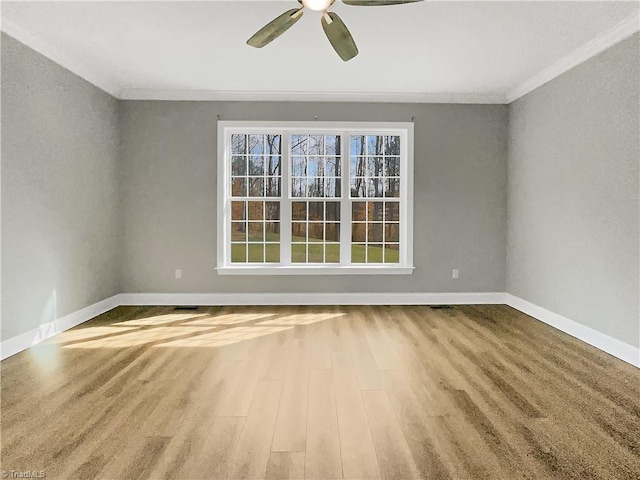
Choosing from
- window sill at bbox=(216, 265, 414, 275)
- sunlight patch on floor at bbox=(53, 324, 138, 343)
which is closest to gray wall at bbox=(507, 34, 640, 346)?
window sill at bbox=(216, 265, 414, 275)

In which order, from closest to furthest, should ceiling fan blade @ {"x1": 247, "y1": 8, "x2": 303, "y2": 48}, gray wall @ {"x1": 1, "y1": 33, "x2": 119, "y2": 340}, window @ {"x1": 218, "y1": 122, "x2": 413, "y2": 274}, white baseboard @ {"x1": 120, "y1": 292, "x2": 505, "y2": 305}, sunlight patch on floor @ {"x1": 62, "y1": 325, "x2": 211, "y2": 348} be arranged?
ceiling fan blade @ {"x1": 247, "y1": 8, "x2": 303, "y2": 48} → gray wall @ {"x1": 1, "y1": 33, "x2": 119, "y2": 340} → sunlight patch on floor @ {"x1": 62, "y1": 325, "x2": 211, "y2": 348} → white baseboard @ {"x1": 120, "y1": 292, "x2": 505, "y2": 305} → window @ {"x1": 218, "y1": 122, "x2": 413, "y2": 274}

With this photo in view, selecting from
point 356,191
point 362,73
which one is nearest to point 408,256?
point 356,191

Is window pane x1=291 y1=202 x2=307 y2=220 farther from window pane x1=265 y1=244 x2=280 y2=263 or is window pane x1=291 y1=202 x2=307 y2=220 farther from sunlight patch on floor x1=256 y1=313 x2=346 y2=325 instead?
sunlight patch on floor x1=256 y1=313 x2=346 y2=325

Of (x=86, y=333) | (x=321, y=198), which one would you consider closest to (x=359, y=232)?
(x=321, y=198)

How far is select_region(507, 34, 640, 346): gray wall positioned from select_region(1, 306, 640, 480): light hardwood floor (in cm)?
50

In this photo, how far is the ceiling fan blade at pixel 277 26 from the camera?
2.59m

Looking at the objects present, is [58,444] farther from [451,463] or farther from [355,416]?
[451,463]

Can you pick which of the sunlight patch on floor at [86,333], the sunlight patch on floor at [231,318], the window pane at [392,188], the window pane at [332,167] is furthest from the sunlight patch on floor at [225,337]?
the window pane at [392,188]

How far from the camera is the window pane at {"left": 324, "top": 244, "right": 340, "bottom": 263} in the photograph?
586 centimetres

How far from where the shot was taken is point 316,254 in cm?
588

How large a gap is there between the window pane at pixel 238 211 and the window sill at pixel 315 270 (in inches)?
27.1

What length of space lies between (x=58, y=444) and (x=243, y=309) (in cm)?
328

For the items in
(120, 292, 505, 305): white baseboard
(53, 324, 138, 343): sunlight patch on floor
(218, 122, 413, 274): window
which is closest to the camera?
(53, 324, 138, 343): sunlight patch on floor

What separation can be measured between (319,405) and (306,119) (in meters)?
4.03
